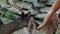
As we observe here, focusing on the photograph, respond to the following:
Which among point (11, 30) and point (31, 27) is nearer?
point (31, 27)

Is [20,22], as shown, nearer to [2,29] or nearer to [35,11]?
[2,29]

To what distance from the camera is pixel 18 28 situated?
6.42 ft

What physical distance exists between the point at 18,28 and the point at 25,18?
0.26 metres

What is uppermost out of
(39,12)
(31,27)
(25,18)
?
(31,27)

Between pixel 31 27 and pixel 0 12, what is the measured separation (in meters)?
2.10

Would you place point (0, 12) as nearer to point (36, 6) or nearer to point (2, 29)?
point (36, 6)

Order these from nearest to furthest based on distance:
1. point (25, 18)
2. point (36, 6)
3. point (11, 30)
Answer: point (25, 18) < point (11, 30) < point (36, 6)

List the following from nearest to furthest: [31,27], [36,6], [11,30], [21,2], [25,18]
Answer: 1. [31,27]
2. [25,18]
3. [11,30]
4. [36,6]
5. [21,2]

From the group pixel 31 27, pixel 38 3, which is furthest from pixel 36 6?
pixel 31 27

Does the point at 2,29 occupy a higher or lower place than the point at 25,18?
lower

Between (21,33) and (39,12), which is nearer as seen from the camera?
(21,33)

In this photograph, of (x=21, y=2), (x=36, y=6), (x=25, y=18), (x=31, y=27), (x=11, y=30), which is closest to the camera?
(x=31, y=27)

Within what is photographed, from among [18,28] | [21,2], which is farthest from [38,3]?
[18,28]

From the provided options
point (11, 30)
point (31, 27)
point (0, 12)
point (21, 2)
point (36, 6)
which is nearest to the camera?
point (31, 27)
